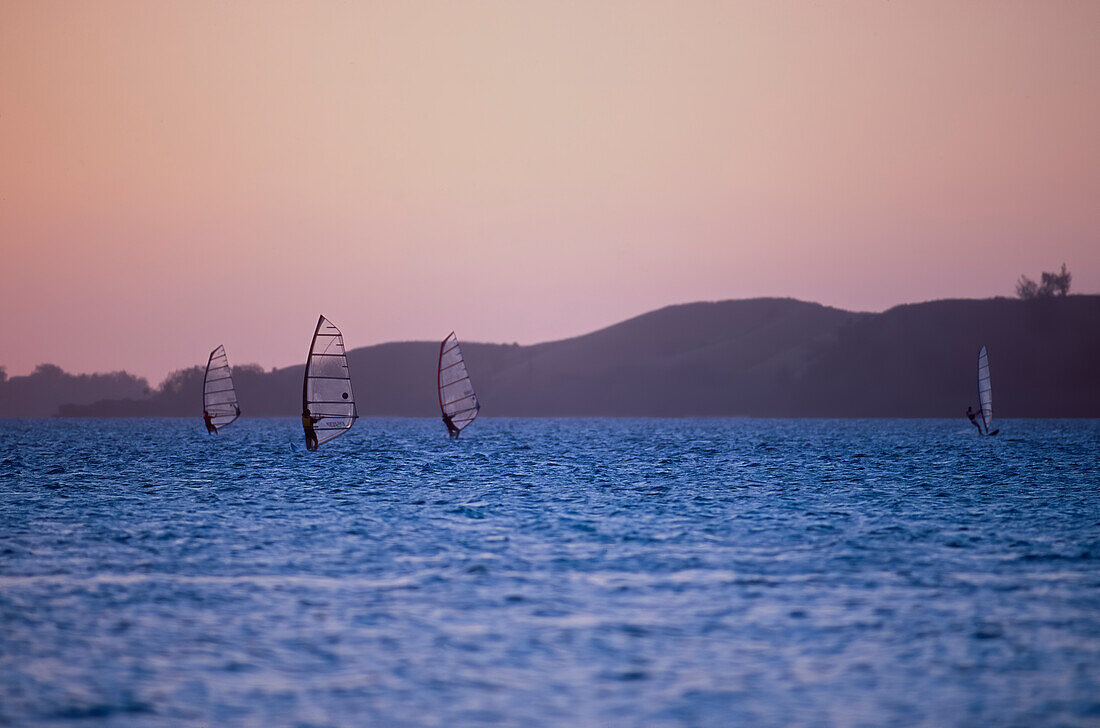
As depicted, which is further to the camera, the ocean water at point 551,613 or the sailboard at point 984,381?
the sailboard at point 984,381

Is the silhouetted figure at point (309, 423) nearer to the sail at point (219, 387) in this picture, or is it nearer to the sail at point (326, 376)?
the sail at point (326, 376)

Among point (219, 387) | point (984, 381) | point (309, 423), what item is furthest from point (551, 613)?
point (984, 381)

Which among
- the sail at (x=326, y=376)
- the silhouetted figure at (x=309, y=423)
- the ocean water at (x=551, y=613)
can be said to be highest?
the sail at (x=326, y=376)

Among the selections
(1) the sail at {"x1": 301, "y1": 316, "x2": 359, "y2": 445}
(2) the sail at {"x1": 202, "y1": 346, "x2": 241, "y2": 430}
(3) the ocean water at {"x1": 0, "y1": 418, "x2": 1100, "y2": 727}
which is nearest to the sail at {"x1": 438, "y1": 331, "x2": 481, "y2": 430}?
(1) the sail at {"x1": 301, "y1": 316, "x2": 359, "y2": 445}

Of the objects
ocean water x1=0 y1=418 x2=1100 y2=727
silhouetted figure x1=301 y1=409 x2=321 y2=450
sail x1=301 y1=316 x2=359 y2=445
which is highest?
sail x1=301 y1=316 x2=359 y2=445

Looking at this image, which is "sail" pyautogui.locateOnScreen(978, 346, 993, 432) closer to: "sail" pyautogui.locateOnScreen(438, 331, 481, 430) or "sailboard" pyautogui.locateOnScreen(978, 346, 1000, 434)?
"sailboard" pyautogui.locateOnScreen(978, 346, 1000, 434)

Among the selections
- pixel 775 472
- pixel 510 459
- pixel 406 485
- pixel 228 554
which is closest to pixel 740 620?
pixel 228 554

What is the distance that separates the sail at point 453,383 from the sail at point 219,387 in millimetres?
18856

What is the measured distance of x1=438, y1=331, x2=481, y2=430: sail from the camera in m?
79.1

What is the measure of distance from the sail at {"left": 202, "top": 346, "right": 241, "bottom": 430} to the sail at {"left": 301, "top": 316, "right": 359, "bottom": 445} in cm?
2601

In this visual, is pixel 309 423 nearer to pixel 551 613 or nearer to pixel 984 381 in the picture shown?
pixel 551 613

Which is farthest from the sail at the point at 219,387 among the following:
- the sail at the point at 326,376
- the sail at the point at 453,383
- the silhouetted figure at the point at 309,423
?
the sail at the point at 326,376

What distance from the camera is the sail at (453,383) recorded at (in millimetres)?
79062

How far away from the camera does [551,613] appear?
15.8m
